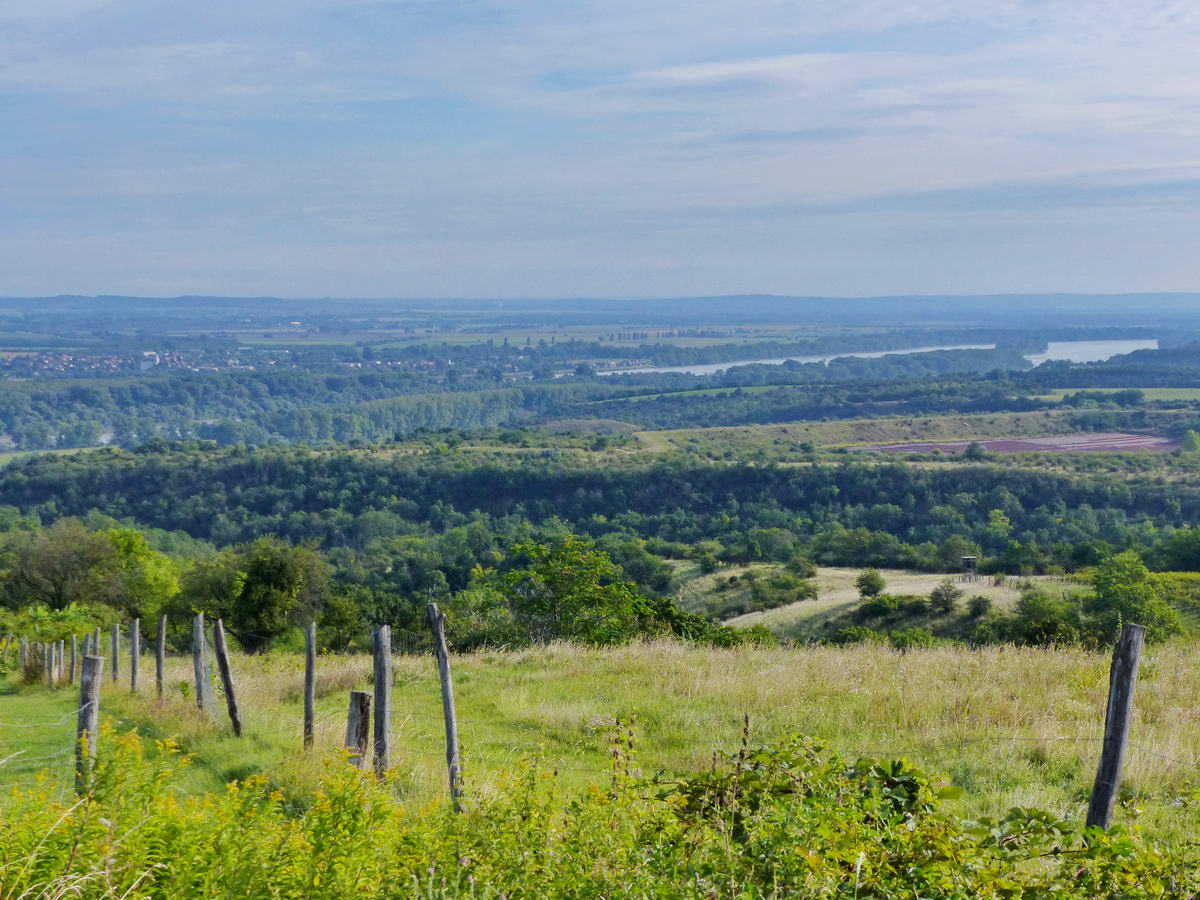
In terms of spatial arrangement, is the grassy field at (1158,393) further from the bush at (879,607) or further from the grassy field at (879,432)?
the bush at (879,607)

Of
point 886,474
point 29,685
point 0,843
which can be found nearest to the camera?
point 0,843

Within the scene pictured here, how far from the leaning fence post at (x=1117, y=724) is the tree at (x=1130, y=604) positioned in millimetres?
15612

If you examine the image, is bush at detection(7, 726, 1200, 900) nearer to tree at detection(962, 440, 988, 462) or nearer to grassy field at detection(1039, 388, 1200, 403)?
tree at detection(962, 440, 988, 462)

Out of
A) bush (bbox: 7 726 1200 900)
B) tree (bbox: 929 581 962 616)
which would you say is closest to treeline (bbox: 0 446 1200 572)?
tree (bbox: 929 581 962 616)

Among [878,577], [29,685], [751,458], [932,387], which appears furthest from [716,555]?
[932,387]

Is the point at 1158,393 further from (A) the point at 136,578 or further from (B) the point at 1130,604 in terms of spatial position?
(A) the point at 136,578

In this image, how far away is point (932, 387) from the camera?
577 ft

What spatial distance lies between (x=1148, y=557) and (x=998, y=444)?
255 feet

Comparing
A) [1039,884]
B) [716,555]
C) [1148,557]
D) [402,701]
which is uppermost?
[1039,884]

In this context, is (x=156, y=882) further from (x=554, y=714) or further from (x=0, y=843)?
(x=554, y=714)

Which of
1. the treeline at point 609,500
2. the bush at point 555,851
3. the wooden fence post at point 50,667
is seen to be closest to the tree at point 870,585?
the treeline at point 609,500

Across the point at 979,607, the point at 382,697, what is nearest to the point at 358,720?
the point at 382,697

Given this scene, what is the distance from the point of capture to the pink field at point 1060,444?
362 ft

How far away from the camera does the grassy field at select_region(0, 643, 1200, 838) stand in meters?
7.50
